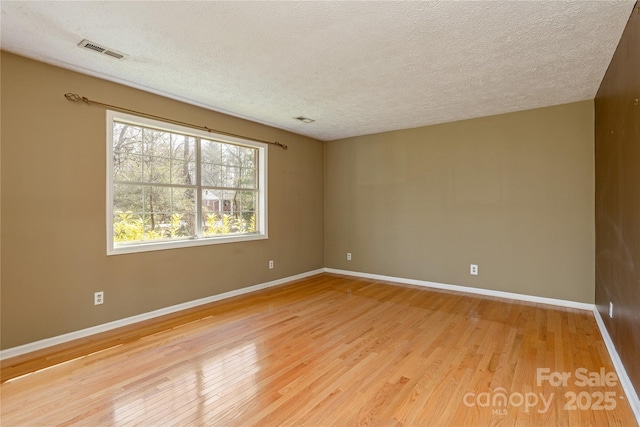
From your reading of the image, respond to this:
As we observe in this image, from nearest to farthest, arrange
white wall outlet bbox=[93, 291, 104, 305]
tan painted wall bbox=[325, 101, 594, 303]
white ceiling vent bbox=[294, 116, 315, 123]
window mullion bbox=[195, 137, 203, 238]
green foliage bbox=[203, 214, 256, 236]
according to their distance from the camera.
Answer: white wall outlet bbox=[93, 291, 104, 305] → tan painted wall bbox=[325, 101, 594, 303] → window mullion bbox=[195, 137, 203, 238] → green foliage bbox=[203, 214, 256, 236] → white ceiling vent bbox=[294, 116, 315, 123]

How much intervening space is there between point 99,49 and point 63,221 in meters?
1.55

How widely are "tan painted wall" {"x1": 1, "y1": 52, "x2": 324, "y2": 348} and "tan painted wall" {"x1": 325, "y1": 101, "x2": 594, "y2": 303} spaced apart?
2.81 m

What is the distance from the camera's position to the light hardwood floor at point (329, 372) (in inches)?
73.2

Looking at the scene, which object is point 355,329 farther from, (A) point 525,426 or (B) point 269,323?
(A) point 525,426

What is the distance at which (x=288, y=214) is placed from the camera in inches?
207

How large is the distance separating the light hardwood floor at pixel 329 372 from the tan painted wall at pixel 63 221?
323 mm

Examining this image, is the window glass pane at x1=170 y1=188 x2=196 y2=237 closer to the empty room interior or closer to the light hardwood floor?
the empty room interior

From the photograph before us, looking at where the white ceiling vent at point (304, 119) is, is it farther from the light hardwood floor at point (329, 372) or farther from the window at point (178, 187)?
the light hardwood floor at point (329, 372)

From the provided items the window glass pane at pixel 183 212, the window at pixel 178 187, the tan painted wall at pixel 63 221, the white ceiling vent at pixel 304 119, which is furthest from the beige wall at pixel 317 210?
the white ceiling vent at pixel 304 119

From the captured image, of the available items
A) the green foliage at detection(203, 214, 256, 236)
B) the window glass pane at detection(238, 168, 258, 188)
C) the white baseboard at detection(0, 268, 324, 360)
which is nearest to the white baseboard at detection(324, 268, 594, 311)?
the white baseboard at detection(0, 268, 324, 360)

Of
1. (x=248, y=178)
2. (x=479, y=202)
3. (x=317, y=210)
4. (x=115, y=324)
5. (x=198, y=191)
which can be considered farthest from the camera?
(x=317, y=210)

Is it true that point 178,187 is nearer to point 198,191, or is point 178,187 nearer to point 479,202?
point 198,191

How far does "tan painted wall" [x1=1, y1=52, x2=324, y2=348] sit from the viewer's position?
8.54ft

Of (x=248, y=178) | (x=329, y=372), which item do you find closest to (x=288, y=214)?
(x=248, y=178)
